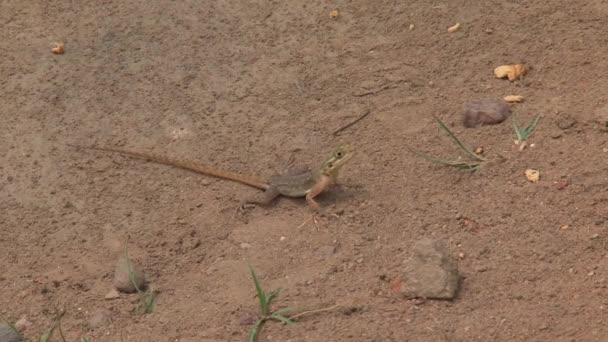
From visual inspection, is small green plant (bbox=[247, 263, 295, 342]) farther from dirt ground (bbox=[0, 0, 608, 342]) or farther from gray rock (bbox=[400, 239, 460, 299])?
gray rock (bbox=[400, 239, 460, 299])

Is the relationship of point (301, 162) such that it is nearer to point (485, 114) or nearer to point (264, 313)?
point (485, 114)

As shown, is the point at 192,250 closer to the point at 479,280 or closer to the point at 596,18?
the point at 479,280

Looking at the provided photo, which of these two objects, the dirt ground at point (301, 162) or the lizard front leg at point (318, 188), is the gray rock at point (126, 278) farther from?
the lizard front leg at point (318, 188)

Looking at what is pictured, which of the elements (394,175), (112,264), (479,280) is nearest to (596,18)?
(394,175)

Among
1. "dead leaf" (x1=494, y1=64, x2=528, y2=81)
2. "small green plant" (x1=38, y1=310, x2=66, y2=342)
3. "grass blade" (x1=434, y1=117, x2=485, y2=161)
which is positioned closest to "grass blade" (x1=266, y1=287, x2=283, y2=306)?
"small green plant" (x1=38, y1=310, x2=66, y2=342)

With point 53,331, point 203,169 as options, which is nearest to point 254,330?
point 53,331
